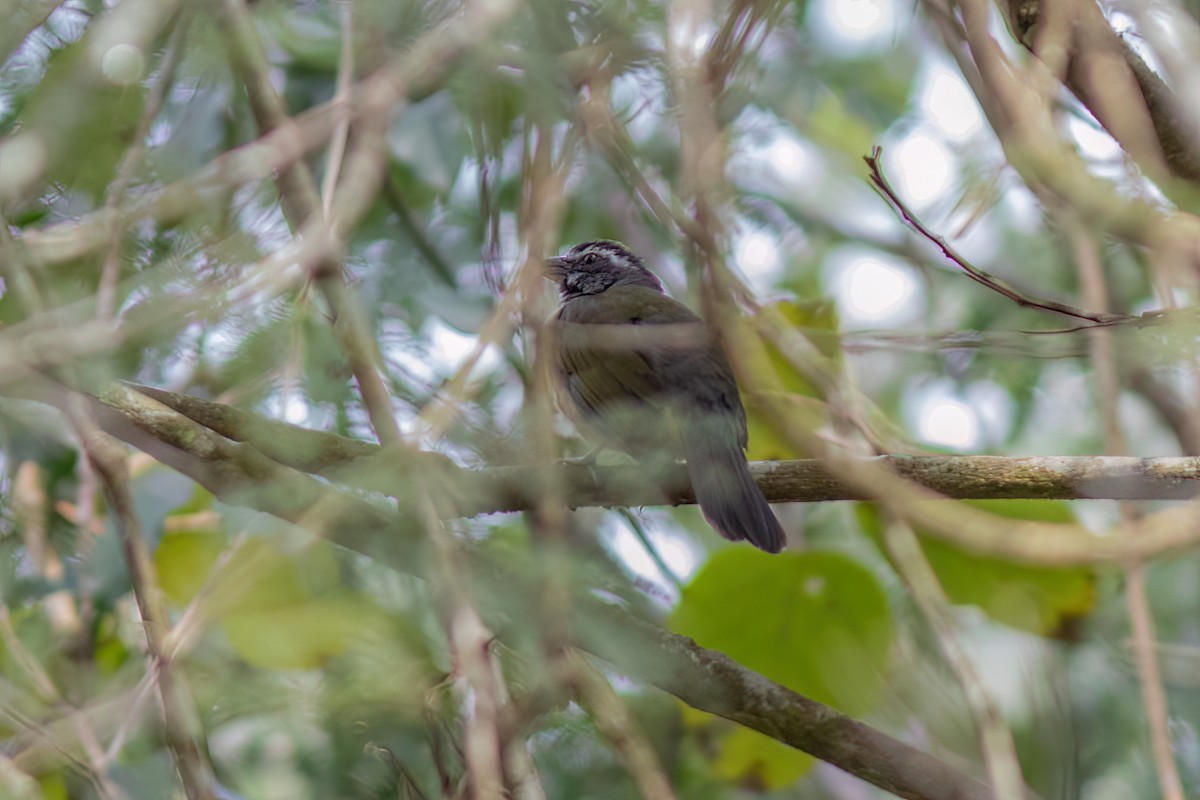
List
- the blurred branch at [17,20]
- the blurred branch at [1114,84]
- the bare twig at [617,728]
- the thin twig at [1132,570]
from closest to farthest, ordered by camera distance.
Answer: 1. the bare twig at [617,728]
2. the blurred branch at [17,20]
3. the blurred branch at [1114,84]
4. the thin twig at [1132,570]

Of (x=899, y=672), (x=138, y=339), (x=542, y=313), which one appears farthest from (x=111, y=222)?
(x=899, y=672)

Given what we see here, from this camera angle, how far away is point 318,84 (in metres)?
3.72

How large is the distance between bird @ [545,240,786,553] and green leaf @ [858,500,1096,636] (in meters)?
0.40

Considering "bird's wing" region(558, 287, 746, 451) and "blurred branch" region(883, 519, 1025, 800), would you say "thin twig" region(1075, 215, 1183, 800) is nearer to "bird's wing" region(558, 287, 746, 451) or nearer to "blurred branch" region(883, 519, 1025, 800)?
"blurred branch" region(883, 519, 1025, 800)

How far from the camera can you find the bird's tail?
3250 millimetres

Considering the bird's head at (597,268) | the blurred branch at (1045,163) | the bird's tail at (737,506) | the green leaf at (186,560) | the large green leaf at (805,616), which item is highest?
the bird's head at (597,268)

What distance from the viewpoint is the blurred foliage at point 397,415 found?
243cm

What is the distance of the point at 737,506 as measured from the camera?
10.7ft

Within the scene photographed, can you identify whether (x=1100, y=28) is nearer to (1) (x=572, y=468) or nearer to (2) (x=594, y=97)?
(2) (x=594, y=97)

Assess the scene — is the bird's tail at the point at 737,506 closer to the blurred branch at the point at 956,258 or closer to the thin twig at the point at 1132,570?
the thin twig at the point at 1132,570

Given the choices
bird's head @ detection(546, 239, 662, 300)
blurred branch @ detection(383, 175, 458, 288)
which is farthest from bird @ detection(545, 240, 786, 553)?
blurred branch @ detection(383, 175, 458, 288)

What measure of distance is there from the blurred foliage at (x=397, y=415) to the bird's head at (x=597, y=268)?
1175mm

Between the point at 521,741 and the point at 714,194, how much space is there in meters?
1.14

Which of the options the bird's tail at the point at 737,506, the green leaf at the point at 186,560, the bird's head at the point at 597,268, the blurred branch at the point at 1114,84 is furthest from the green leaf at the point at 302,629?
the bird's head at the point at 597,268
